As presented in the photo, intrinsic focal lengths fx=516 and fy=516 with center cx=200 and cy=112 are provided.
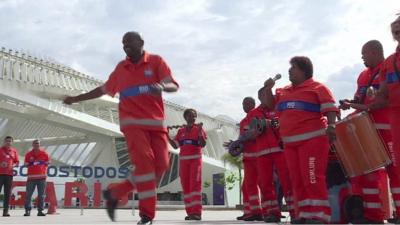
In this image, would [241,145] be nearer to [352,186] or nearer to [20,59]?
[352,186]

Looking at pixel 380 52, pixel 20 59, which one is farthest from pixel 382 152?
pixel 20 59

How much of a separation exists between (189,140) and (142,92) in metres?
3.94

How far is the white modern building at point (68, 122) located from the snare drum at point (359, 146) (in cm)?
1884

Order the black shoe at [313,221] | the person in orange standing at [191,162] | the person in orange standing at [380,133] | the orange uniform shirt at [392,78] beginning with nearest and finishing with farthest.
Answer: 1. the orange uniform shirt at [392,78]
2. the black shoe at [313,221]
3. the person in orange standing at [380,133]
4. the person in orange standing at [191,162]

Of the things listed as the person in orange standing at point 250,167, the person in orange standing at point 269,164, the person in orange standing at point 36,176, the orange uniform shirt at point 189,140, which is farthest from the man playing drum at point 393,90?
the person in orange standing at point 36,176

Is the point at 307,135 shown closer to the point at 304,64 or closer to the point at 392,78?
the point at 304,64

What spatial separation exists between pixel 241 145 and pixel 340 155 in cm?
253

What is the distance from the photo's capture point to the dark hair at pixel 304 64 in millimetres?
5484

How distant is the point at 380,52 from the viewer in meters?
5.83

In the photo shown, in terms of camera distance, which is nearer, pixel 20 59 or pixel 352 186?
pixel 352 186

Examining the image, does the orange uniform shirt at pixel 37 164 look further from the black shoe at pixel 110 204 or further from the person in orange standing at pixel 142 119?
the black shoe at pixel 110 204

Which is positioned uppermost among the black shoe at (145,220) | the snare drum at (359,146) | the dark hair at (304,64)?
the dark hair at (304,64)

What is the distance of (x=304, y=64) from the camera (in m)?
5.50

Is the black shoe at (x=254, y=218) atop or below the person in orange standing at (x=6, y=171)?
below
